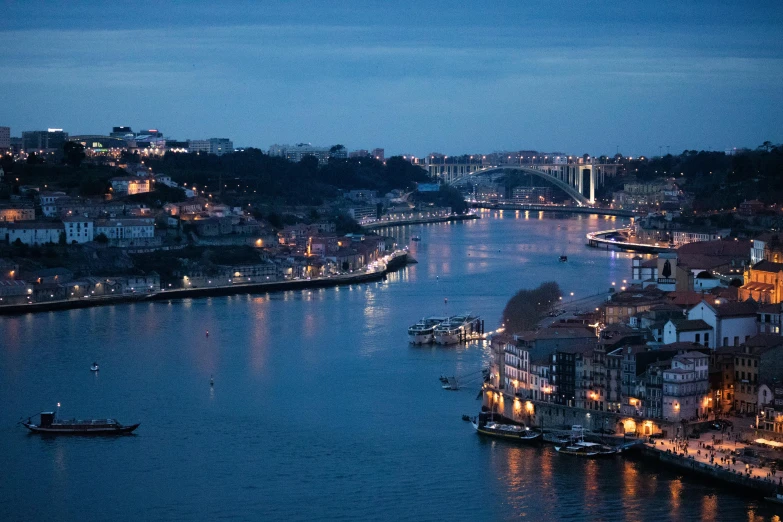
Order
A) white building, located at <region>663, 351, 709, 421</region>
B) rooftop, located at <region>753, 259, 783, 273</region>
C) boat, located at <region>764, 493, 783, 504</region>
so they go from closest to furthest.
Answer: boat, located at <region>764, 493, 783, 504</region> → white building, located at <region>663, 351, 709, 421</region> → rooftop, located at <region>753, 259, 783, 273</region>

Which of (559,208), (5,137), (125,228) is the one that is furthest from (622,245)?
(559,208)

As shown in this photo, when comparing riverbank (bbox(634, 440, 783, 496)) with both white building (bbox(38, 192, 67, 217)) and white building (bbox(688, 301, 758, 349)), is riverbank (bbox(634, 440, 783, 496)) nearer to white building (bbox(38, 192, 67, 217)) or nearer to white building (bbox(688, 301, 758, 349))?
white building (bbox(688, 301, 758, 349))

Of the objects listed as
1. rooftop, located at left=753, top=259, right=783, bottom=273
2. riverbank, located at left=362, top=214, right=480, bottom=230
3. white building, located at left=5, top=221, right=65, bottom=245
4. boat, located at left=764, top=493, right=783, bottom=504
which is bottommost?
boat, located at left=764, top=493, right=783, bottom=504

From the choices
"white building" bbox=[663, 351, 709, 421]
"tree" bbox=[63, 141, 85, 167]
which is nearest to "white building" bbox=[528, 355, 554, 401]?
"white building" bbox=[663, 351, 709, 421]

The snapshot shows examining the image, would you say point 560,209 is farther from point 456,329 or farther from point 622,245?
point 456,329

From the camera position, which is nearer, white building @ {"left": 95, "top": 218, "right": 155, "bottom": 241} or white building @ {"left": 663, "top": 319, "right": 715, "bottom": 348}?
white building @ {"left": 663, "top": 319, "right": 715, "bottom": 348}

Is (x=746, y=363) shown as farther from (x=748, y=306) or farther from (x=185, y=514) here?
(x=185, y=514)

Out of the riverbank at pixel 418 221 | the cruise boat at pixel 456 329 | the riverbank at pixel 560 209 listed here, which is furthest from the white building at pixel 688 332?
the riverbank at pixel 560 209
